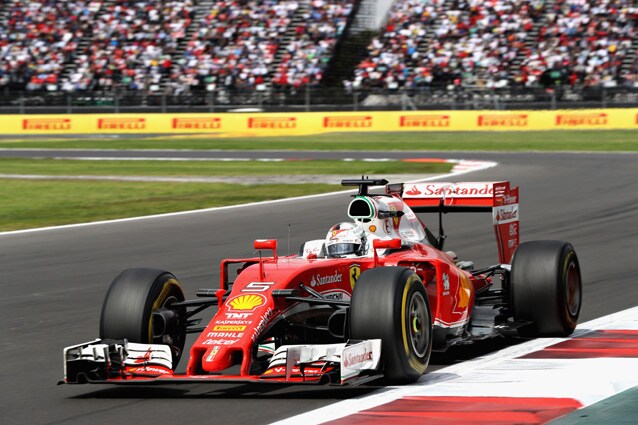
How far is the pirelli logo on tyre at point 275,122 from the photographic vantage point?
144 feet

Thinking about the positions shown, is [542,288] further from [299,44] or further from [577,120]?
[299,44]

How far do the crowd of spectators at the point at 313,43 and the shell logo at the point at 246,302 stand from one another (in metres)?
38.0

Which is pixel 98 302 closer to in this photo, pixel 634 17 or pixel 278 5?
pixel 634 17

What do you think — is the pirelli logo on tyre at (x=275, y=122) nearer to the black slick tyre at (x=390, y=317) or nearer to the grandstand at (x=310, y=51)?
the grandstand at (x=310, y=51)

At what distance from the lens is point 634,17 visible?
40.6 metres

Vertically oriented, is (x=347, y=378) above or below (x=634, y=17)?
below

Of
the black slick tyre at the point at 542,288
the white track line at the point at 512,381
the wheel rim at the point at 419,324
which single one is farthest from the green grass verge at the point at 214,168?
the wheel rim at the point at 419,324

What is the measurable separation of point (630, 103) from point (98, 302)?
3060cm

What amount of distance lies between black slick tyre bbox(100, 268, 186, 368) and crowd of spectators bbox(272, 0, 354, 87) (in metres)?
37.4

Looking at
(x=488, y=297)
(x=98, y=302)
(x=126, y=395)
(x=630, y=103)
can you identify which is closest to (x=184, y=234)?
(x=98, y=302)

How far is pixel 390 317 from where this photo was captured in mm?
6688

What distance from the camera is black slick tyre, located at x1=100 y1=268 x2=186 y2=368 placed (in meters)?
7.31

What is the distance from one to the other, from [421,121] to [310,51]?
599 cm

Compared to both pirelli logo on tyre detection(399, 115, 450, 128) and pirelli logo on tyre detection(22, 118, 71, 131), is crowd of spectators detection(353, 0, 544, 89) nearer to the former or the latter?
pirelli logo on tyre detection(399, 115, 450, 128)
